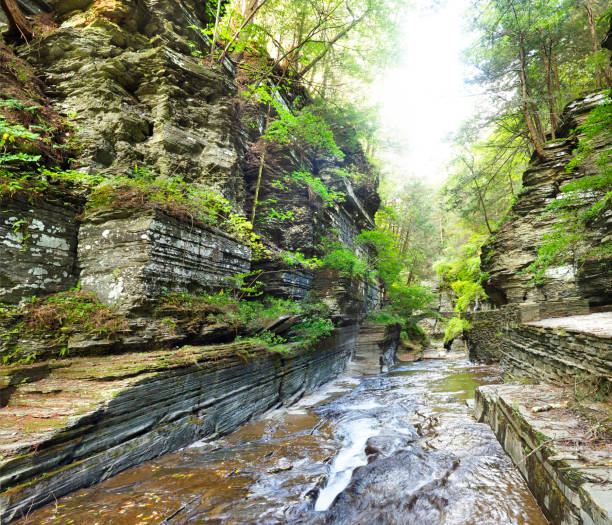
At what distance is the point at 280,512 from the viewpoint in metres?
2.98

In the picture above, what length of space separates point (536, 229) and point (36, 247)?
51.6 feet

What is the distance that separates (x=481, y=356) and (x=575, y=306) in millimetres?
8217

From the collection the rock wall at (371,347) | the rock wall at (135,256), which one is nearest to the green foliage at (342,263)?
the rock wall at (371,347)

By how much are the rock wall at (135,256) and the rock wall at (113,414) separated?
Answer: 1204mm

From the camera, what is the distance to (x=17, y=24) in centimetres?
688

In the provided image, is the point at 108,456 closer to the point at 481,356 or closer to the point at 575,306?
the point at 575,306

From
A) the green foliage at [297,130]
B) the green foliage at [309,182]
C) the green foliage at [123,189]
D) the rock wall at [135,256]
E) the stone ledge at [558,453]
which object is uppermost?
the green foliage at [297,130]

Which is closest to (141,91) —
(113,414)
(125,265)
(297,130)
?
(125,265)

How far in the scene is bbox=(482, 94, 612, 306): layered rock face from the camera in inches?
419

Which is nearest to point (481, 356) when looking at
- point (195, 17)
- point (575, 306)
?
point (575, 306)

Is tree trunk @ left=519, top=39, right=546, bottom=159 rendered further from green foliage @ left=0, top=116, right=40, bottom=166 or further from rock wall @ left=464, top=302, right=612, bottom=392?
green foliage @ left=0, top=116, right=40, bottom=166

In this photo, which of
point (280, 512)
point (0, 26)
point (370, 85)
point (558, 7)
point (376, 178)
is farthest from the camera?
point (376, 178)

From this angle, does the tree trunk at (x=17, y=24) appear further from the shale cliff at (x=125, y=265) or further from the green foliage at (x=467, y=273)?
the green foliage at (x=467, y=273)

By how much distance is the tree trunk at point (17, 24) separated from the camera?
6812 mm
